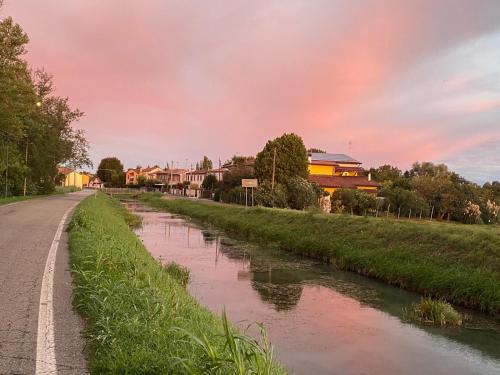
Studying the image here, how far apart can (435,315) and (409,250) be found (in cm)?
718

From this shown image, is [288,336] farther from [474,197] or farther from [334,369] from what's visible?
[474,197]

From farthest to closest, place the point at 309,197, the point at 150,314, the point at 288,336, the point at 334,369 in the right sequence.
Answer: the point at 309,197 < the point at 288,336 < the point at 334,369 < the point at 150,314

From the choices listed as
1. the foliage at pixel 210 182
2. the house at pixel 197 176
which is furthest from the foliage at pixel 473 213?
the house at pixel 197 176

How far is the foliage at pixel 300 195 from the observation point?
50.6 metres

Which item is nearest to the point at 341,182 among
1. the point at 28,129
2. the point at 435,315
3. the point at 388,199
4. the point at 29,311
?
the point at 388,199

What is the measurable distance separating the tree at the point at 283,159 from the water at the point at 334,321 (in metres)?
40.3

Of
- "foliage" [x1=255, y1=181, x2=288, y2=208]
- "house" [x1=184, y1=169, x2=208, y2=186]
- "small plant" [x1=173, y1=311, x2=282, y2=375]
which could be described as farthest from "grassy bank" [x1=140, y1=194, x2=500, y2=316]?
"house" [x1=184, y1=169, x2=208, y2=186]

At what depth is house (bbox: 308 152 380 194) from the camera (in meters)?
67.8

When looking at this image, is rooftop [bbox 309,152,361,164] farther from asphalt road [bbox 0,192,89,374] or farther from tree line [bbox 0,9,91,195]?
asphalt road [bbox 0,192,89,374]

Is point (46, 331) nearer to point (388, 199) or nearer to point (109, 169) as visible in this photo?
point (388, 199)

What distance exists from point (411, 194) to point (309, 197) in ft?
36.6

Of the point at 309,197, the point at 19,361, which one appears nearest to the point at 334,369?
the point at 19,361

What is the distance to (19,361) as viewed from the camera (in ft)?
18.1

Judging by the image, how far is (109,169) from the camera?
182 meters
